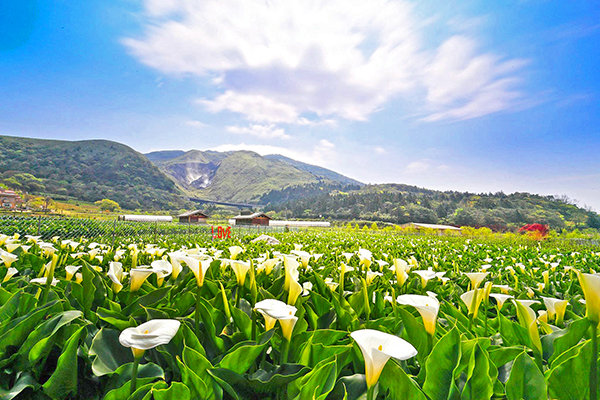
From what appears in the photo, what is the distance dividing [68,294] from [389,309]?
1755 mm

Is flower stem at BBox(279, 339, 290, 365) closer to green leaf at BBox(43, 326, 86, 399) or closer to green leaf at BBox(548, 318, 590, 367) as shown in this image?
green leaf at BBox(43, 326, 86, 399)

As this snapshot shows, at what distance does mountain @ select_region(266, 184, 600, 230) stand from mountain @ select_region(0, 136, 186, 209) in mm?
67517

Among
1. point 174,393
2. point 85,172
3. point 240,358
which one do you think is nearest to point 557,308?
point 240,358

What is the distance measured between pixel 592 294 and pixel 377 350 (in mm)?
736

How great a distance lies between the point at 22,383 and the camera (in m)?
0.89

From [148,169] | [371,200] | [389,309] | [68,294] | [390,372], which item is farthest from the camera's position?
[148,169]

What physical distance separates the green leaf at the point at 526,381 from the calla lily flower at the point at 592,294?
266 millimetres

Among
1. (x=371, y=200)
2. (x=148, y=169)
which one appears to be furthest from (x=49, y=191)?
(x=371, y=200)

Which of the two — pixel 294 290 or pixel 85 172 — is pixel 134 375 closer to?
pixel 294 290

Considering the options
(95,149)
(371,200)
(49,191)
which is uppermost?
(95,149)

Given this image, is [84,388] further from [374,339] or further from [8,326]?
[374,339]

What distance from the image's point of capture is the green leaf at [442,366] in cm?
82

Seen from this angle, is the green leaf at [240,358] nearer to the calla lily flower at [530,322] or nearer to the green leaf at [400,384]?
the green leaf at [400,384]

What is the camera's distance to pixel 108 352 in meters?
1.02
